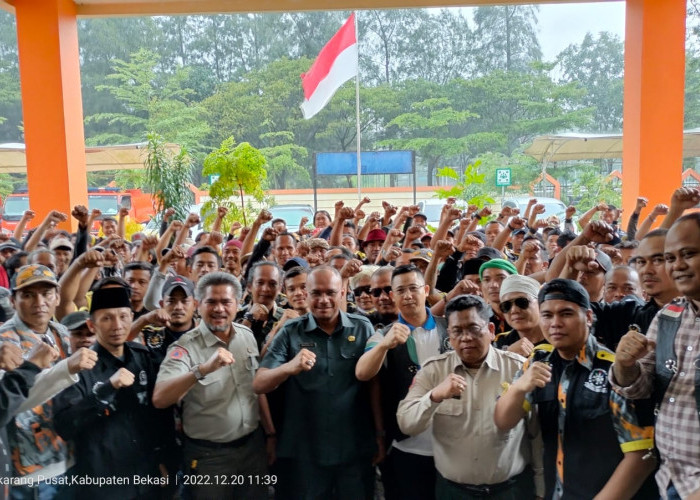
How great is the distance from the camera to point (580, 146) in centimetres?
1324

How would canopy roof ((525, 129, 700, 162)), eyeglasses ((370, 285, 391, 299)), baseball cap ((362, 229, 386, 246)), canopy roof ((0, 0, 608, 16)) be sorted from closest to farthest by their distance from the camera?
eyeglasses ((370, 285, 391, 299)) < baseball cap ((362, 229, 386, 246)) < canopy roof ((0, 0, 608, 16)) < canopy roof ((525, 129, 700, 162))

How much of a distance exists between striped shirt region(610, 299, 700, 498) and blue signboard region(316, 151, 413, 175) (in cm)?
1054

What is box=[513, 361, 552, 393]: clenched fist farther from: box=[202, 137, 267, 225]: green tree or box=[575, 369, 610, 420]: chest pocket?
box=[202, 137, 267, 225]: green tree

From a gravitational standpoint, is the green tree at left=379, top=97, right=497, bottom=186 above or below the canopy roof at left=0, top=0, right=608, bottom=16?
below

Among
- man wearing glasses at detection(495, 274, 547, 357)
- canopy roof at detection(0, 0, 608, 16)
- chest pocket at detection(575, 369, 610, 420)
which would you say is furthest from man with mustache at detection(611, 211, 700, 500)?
canopy roof at detection(0, 0, 608, 16)

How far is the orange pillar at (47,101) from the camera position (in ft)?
28.7

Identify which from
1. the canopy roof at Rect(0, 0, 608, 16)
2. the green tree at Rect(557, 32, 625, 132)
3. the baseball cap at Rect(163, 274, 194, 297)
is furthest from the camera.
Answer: the green tree at Rect(557, 32, 625, 132)

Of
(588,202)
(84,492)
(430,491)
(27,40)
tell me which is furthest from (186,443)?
(588,202)

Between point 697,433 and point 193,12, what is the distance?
9.92 meters

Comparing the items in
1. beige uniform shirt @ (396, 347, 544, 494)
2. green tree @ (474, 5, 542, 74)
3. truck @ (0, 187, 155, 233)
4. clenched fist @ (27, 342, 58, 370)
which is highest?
green tree @ (474, 5, 542, 74)

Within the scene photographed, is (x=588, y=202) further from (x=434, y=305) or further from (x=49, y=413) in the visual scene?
(x=49, y=413)

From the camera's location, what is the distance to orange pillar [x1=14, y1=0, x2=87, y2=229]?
875cm

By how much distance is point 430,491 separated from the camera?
267cm

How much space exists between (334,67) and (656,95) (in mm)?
5194
